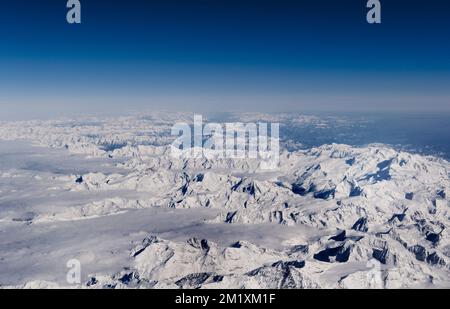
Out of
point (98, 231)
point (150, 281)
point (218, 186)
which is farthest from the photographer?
point (218, 186)

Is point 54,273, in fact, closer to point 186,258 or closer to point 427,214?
point 186,258

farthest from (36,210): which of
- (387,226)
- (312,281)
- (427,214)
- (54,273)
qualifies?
(427,214)

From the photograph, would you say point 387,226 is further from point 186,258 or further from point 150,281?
point 150,281

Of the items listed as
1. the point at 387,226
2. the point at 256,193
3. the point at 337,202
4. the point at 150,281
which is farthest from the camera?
the point at 256,193

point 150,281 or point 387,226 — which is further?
point 387,226

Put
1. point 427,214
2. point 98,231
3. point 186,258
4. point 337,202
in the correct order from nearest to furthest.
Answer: point 186,258
point 98,231
point 427,214
point 337,202
